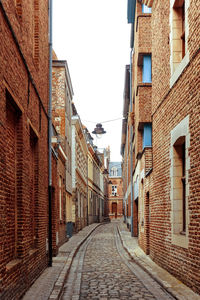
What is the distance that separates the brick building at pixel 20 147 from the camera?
5.91 meters

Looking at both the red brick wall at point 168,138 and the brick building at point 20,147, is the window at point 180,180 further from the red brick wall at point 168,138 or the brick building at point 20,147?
the brick building at point 20,147

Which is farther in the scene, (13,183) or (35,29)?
(35,29)

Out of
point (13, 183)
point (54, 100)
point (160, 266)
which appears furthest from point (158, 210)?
point (54, 100)

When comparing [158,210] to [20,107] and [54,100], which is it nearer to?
[20,107]

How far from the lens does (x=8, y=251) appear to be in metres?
6.71

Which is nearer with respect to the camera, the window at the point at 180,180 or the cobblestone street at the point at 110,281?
the cobblestone street at the point at 110,281

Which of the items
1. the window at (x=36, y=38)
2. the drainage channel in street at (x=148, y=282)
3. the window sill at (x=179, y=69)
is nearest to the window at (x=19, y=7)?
the window at (x=36, y=38)

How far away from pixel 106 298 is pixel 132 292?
2.31ft

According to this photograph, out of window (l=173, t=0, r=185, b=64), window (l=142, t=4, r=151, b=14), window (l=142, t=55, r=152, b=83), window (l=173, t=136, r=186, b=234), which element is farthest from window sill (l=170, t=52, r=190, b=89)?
window (l=142, t=4, r=151, b=14)

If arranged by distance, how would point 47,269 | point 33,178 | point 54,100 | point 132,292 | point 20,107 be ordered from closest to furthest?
point 20,107, point 132,292, point 33,178, point 47,269, point 54,100

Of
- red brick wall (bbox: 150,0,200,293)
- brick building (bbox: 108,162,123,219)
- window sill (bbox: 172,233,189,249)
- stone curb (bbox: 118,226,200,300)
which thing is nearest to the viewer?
stone curb (bbox: 118,226,200,300)

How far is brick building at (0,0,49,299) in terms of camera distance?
233 inches

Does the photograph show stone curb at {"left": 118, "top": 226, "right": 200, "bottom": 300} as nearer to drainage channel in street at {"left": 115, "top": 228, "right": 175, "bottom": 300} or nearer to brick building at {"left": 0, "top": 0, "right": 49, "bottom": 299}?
drainage channel in street at {"left": 115, "top": 228, "right": 175, "bottom": 300}

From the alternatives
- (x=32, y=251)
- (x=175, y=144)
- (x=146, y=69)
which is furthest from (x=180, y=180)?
(x=146, y=69)
